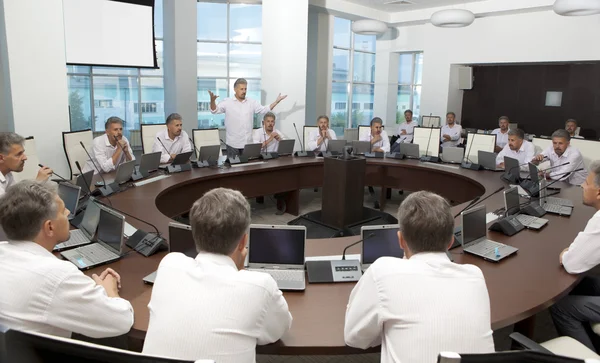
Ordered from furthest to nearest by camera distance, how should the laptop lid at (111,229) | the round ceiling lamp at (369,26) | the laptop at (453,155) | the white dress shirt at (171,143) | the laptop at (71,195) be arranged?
the round ceiling lamp at (369,26)
the laptop at (453,155)
the white dress shirt at (171,143)
the laptop at (71,195)
the laptop lid at (111,229)

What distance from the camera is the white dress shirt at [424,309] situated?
4.74 feet

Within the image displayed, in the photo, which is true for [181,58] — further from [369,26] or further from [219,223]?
[219,223]

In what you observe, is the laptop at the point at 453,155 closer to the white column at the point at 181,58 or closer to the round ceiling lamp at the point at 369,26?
the round ceiling lamp at the point at 369,26

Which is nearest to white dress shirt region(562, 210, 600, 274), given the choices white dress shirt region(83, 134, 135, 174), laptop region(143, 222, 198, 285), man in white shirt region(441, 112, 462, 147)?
laptop region(143, 222, 198, 285)

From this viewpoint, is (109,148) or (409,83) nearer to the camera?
(109,148)

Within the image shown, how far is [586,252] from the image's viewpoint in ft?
7.92

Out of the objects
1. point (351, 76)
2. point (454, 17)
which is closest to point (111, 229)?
point (454, 17)

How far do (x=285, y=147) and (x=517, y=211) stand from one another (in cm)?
337

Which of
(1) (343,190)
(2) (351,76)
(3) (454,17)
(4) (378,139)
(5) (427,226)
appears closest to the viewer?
(5) (427,226)

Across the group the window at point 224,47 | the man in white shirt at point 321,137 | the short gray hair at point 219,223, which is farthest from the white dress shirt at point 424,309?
the window at point 224,47

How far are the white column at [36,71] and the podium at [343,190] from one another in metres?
3.07

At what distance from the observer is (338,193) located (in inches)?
204

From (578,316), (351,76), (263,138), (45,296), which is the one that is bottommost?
(578,316)

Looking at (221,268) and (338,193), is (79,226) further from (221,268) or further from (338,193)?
(338,193)
